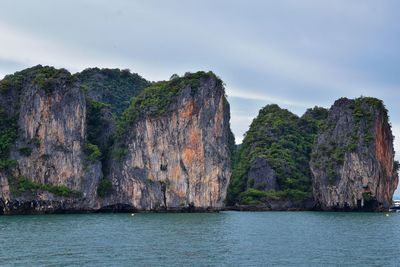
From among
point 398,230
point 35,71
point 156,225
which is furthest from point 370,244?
point 35,71

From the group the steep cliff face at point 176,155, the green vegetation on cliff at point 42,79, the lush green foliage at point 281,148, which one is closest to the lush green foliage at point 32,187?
the steep cliff face at point 176,155

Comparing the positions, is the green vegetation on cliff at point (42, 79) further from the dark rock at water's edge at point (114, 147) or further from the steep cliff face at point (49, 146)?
the dark rock at water's edge at point (114, 147)

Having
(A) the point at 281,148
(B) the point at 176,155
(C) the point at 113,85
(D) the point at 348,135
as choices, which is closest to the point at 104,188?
(B) the point at 176,155

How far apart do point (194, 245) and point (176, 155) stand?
4126 centimetres

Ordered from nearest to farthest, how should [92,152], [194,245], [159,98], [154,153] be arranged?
[194,245] → [92,152] → [154,153] → [159,98]

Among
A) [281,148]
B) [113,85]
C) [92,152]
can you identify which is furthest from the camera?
[113,85]

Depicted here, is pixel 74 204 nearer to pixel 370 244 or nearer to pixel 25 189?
pixel 25 189

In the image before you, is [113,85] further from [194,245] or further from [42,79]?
[194,245]

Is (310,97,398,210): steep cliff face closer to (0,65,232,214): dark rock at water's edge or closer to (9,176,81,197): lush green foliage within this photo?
(0,65,232,214): dark rock at water's edge

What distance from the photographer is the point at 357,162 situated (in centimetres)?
8281

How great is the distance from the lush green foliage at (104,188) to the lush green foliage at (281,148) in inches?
946

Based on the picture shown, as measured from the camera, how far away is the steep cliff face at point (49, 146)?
229 ft

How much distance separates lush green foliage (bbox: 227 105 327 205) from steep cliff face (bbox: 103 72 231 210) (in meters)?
15.4

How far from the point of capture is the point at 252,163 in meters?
99.3
